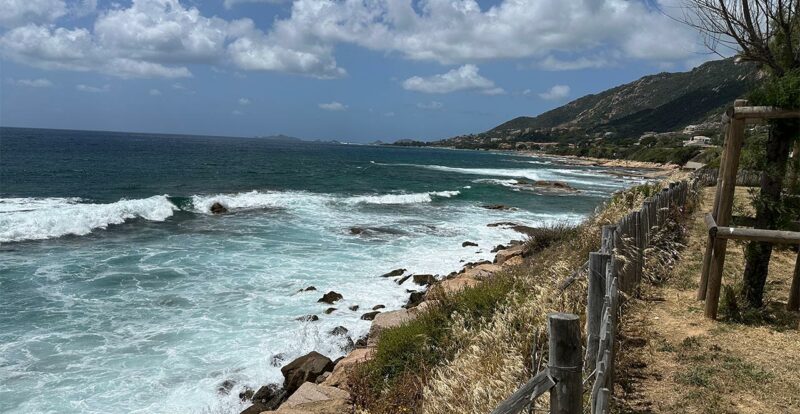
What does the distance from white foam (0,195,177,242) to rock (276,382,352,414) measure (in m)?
17.7

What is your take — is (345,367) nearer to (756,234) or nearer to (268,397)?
(268,397)

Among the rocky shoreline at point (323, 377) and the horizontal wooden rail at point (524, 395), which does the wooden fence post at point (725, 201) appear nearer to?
the rocky shoreline at point (323, 377)

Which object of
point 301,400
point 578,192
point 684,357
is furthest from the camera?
point 578,192

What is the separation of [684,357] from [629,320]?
1.16 metres

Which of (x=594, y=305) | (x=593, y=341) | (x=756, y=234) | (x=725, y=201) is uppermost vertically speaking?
(x=725, y=201)

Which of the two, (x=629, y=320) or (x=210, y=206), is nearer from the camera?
(x=629, y=320)

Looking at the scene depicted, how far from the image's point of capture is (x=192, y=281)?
14.9 meters

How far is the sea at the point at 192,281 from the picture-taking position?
9.07 meters

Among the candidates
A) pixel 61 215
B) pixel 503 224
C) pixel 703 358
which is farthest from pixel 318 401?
pixel 61 215

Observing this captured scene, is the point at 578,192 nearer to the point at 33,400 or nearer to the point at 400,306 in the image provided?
the point at 400,306

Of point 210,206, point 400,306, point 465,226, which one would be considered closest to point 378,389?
point 400,306

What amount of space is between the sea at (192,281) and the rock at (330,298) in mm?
332

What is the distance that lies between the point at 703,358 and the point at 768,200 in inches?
88.8

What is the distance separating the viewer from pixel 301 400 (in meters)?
7.46
